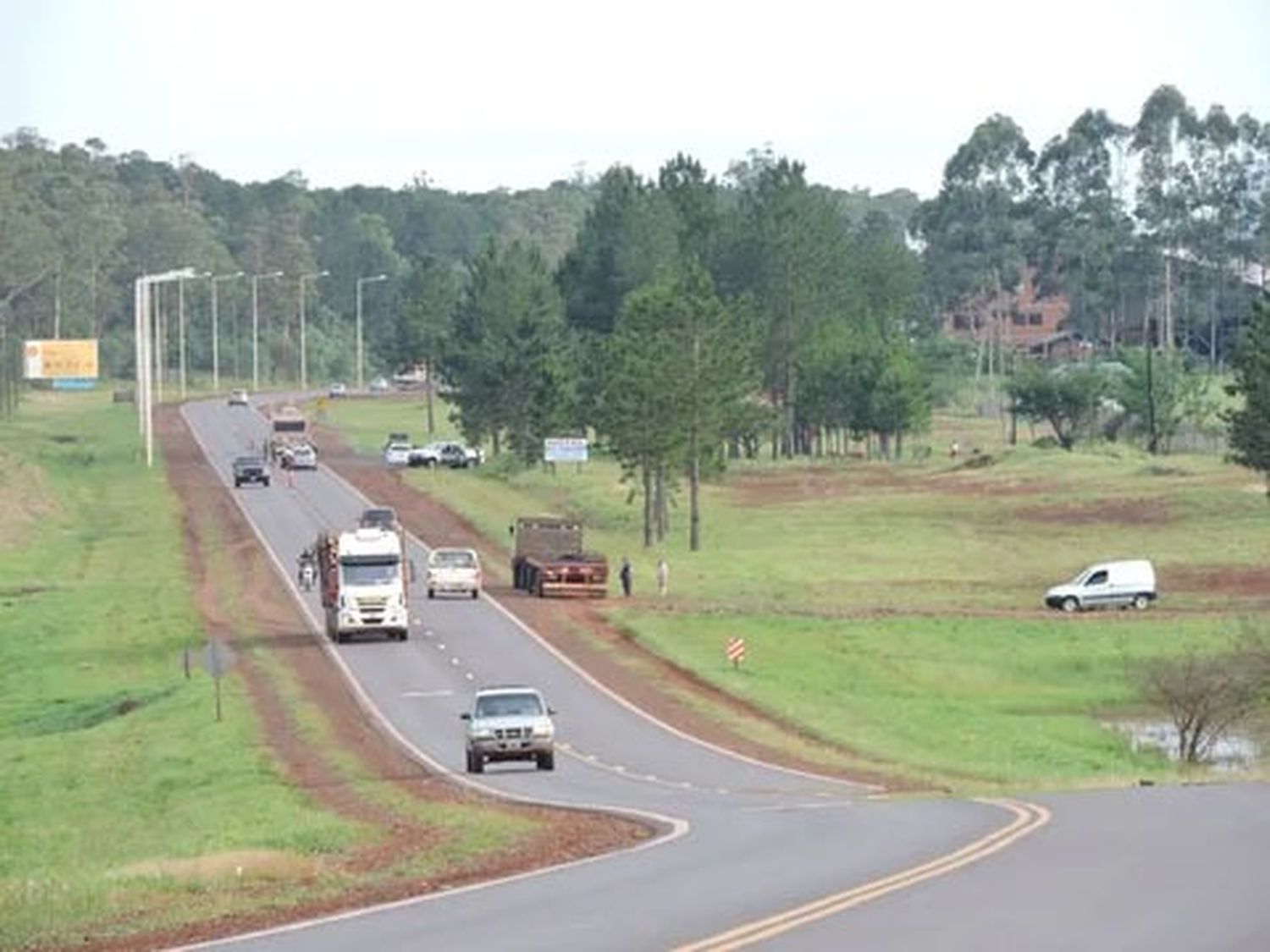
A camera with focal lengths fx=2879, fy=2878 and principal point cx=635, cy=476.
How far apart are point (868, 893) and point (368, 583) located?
4824 cm

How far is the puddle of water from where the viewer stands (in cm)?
5931

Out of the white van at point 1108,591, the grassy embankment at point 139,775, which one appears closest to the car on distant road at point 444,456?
the grassy embankment at point 139,775

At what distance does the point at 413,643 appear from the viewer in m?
74.1

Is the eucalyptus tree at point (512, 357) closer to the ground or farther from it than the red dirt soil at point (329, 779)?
→ farther from it

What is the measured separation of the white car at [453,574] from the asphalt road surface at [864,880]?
38907mm

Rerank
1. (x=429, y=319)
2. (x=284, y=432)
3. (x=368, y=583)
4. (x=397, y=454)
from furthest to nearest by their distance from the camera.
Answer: (x=429, y=319)
(x=284, y=432)
(x=397, y=454)
(x=368, y=583)

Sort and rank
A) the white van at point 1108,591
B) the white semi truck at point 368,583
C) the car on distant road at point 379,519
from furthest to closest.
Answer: the car on distant road at point 379,519 < the white van at point 1108,591 < the white semi truck at point 368,583

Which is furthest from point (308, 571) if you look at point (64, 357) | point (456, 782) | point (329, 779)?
point (64, 357)

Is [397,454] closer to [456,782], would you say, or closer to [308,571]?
[308,571]

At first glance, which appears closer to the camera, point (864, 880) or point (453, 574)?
point (864, 880)

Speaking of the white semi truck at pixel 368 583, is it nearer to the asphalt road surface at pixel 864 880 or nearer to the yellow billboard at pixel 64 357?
the asphalt road surface at pixel 864 880

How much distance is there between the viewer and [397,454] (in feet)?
489

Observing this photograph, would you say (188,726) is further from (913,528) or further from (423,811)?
(913,528)

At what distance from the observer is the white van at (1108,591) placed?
8525 cm
